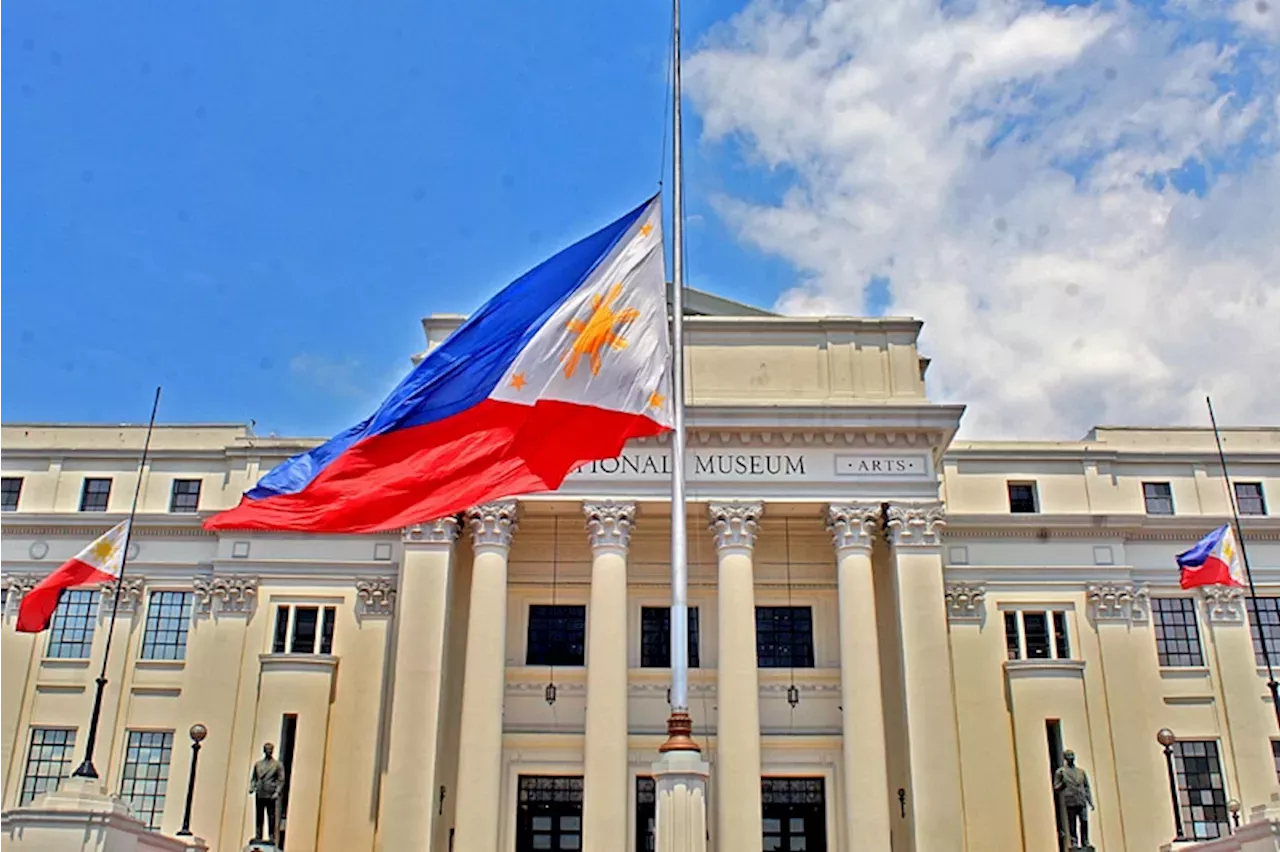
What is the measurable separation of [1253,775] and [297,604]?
1096 inches

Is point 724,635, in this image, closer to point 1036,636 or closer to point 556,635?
point 556,635

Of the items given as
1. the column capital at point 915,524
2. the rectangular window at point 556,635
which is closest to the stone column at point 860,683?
the column capital at point 915,524

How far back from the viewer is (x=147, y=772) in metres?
35.0

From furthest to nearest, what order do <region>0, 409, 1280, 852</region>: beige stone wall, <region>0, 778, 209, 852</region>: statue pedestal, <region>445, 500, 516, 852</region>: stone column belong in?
<region>0, 409, 1280, 852</region>: beige stone wall
<region>445, 500, 516, 852</region>: stone column
<region>0, 778, 209, 852</region>: statue pedestal

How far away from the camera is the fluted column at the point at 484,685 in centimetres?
2909

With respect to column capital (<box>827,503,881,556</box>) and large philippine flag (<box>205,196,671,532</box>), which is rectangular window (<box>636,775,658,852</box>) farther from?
large philippine flag (<box>205,196,671,532</box>)

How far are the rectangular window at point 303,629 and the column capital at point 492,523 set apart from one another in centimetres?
667

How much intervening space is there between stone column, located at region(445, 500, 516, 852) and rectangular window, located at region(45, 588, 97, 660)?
41.0ft

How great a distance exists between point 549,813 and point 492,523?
8.07 meters

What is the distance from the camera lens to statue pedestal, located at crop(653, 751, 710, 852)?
1448 cm

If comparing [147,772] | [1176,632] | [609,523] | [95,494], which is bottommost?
[147,772]

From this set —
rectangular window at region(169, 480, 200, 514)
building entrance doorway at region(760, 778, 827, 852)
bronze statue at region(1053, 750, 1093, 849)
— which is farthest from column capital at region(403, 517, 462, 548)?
bronze statue at region(1053, 750, 1093, 849)

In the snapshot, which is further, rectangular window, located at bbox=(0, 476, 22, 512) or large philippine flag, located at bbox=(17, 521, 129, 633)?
rectangular window, located at bbox=(0, 476, 22, 512)

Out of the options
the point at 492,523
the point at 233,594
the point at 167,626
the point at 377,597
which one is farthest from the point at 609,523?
the point at 167,626
